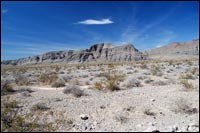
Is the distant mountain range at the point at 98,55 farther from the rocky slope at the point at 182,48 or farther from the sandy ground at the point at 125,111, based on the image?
the sandy ground at the point at 125,111

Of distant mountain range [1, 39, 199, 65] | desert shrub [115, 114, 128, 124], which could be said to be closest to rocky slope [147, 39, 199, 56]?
distant mountain range [1, 39, 199, 65]

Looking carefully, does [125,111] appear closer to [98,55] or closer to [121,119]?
[121,119]

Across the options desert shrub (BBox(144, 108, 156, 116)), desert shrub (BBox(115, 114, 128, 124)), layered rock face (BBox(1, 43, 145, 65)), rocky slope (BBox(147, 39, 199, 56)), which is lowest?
desert shrub (BBox(115, 114, 128, 124))

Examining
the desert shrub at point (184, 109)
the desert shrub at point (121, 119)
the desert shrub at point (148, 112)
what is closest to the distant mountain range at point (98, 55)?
the desert shrub at point (184, 109)

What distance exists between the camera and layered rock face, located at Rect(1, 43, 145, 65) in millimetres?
Result: 147375

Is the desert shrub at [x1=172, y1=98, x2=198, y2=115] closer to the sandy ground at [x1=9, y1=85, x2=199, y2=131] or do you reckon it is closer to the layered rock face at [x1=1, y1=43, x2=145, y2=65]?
the sandy ground at [x1=9, y1=85, x2=199, y2=131]

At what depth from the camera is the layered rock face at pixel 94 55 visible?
484ft

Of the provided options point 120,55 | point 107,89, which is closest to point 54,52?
point 120,55

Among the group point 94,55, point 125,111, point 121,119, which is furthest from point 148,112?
point 94,55

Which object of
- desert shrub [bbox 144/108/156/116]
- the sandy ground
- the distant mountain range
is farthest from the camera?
the distant mountain range

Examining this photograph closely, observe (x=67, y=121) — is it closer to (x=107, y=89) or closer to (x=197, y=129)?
(x=197, y=129)

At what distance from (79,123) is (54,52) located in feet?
564

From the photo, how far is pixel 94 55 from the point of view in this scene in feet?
517

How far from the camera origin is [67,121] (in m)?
7.52
